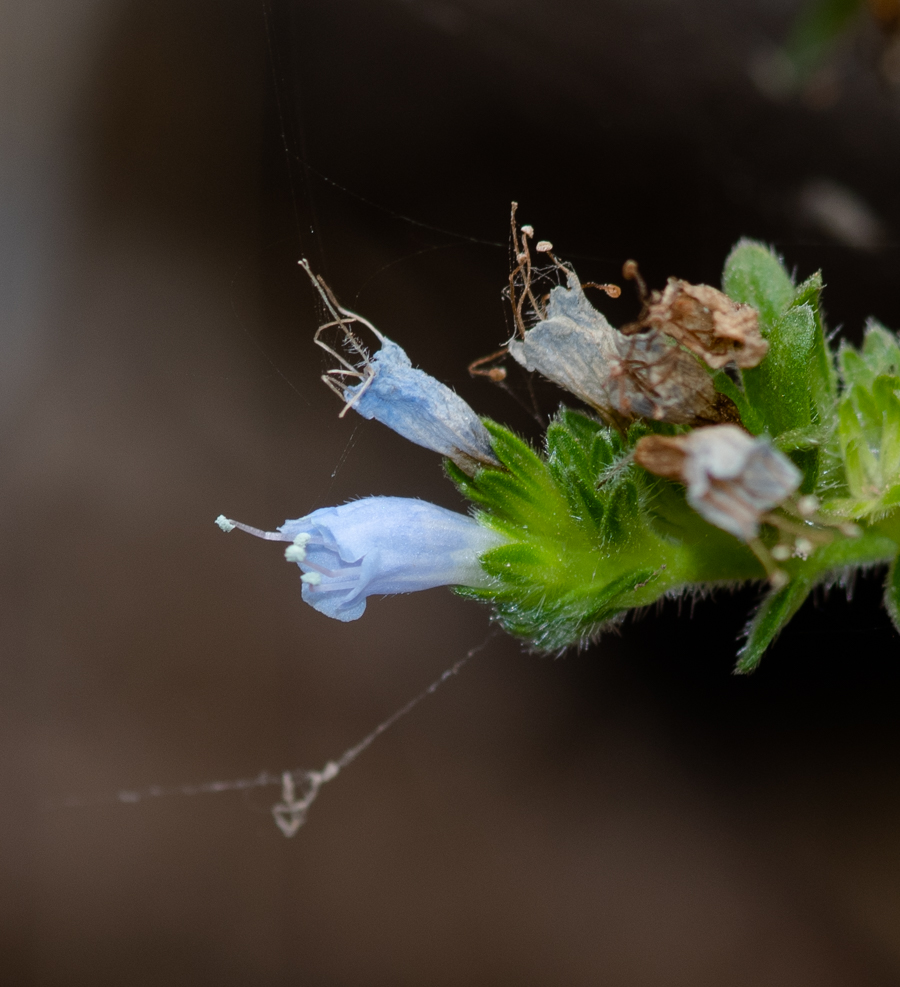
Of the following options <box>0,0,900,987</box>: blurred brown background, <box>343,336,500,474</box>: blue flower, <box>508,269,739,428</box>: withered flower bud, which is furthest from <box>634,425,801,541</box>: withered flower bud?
<box>0,0,900,987</box>: blurred brown background

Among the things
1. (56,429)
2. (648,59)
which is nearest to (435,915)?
(56,429)

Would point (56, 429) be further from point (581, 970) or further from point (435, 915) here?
point (581, 970)

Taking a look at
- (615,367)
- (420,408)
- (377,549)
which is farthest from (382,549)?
(615,367)

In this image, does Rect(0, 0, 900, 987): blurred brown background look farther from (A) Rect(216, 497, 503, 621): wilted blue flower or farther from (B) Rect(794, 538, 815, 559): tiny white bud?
(B) Rect(794, 538, 815, 559): tiny white bud

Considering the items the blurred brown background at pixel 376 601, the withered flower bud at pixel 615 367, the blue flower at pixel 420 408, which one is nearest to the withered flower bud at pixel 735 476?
the withered flower bud at pixel 615 367

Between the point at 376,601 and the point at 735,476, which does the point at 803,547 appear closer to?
the point at 735,476
